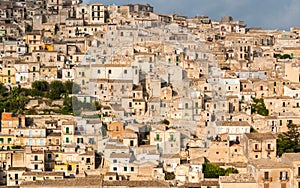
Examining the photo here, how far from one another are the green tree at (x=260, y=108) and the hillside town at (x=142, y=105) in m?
0.05

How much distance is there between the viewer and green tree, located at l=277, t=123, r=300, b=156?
28661 millimetres

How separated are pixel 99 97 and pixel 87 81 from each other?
5.04ft

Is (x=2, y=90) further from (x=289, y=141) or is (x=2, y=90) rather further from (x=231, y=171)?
(x=289, y=141)

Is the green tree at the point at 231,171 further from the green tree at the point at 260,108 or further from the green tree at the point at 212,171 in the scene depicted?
the green tree at the point at 260,108

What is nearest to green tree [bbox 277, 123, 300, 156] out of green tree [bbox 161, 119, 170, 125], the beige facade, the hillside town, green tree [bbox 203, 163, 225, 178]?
the hillside town

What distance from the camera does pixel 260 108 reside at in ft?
109

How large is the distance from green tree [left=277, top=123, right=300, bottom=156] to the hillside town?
0.05 meters

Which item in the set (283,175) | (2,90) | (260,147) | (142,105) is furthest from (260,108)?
(2,90)

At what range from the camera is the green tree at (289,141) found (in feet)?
94.0

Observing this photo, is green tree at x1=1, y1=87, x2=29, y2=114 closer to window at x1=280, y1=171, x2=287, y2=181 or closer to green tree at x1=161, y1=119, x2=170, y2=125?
green tree at x1=161, y1=119, x2=170, y2=125

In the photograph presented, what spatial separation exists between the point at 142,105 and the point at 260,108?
5.28m

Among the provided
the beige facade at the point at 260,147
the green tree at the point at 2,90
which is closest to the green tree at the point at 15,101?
the green tree at the point at 2,90

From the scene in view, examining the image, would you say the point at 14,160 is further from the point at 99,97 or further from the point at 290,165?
the point at 290,165

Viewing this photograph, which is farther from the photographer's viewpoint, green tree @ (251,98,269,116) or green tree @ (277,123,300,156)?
green tree @ (251,98,269,116)
